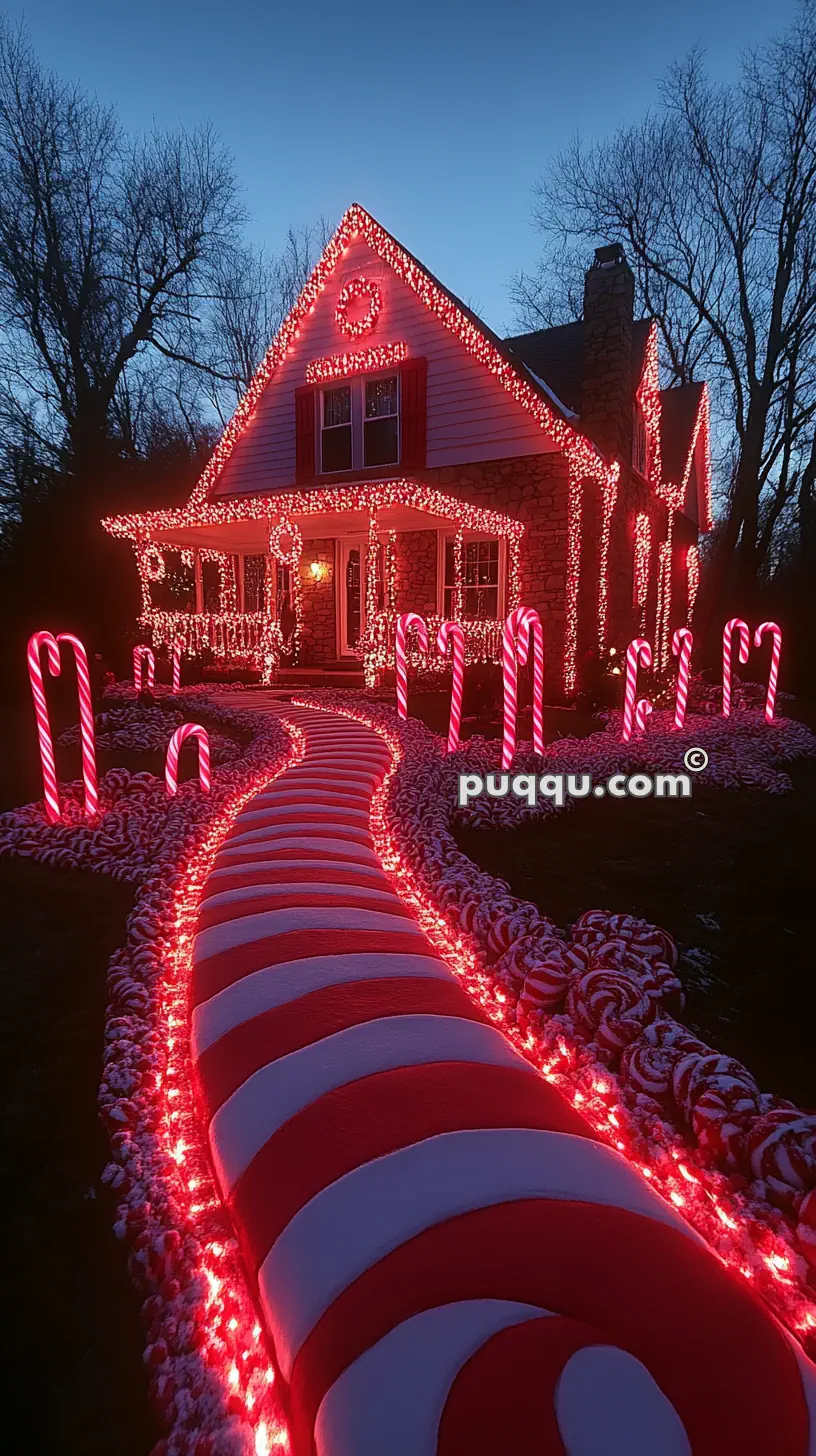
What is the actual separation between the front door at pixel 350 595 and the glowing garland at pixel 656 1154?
12043 mm

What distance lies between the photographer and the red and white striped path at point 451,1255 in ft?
4.28

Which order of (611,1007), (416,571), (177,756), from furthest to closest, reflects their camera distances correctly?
(416,571) → (177,756) → (611,1007)

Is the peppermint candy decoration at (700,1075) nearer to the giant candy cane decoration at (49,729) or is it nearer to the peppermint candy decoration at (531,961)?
the peppermint candy decoration at (531,961)

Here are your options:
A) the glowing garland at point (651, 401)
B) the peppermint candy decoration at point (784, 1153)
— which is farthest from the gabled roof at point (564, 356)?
the peppermint candy decoration at point (784, 1153)

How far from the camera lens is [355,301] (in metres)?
13.7

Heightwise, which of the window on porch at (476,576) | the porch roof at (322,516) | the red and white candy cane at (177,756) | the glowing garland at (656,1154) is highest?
the porch roof at (322,516)

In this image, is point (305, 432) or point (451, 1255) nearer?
point (451, 1255)

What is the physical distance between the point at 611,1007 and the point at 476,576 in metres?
11.9

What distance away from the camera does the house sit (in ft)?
40.4

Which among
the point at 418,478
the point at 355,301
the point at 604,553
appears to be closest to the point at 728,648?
the point at 604,553

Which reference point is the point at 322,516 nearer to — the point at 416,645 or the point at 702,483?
the point at 416,645

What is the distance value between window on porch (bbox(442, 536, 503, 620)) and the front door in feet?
7.72

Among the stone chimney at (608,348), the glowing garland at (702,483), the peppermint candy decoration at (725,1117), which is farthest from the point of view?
the glowing garland at (702,483)

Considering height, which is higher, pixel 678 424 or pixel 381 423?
pixel 678 424
